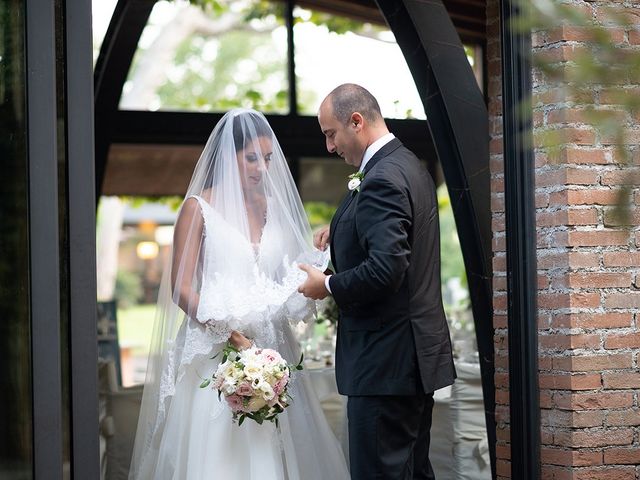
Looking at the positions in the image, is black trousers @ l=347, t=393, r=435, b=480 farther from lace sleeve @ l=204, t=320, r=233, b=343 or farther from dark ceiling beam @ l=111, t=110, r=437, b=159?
dark ceiling beam @ l=111, t=110, r=437, b=159

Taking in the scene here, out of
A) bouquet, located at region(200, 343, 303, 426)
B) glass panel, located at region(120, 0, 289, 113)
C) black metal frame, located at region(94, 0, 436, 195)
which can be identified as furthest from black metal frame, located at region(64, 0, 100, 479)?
glass panel, located at region(120, 0, 289, 113)

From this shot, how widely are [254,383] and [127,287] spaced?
24043 mm

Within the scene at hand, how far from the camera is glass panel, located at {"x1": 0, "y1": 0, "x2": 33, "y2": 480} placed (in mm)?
2801

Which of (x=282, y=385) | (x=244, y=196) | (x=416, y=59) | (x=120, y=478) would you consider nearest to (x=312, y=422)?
(x=282, y=385)

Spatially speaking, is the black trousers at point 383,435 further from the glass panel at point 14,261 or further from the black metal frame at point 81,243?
the glass panel at point 14,261

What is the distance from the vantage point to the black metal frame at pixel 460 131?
4.07 meters

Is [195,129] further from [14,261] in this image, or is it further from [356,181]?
Answer: [14,261]

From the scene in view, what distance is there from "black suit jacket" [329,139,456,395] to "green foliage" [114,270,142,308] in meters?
23.7

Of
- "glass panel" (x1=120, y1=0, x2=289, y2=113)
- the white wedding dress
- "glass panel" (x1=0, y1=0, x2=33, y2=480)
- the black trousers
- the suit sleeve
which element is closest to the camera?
"glass panel" (x1=0, y1=0, x2=33, y2=480)

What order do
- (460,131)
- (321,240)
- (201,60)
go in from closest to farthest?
(321,240)
(460,131)
(201,60)

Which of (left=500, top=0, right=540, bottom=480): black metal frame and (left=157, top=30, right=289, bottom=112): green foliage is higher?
(left=157, top=30, right=289, bottom=112): green foliage

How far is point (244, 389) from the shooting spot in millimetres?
3348

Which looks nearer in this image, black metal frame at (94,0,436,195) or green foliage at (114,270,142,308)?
black metal frame at (94,0,436,195)

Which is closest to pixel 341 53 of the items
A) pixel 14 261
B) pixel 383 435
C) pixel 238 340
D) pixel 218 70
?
pixel 238 340
